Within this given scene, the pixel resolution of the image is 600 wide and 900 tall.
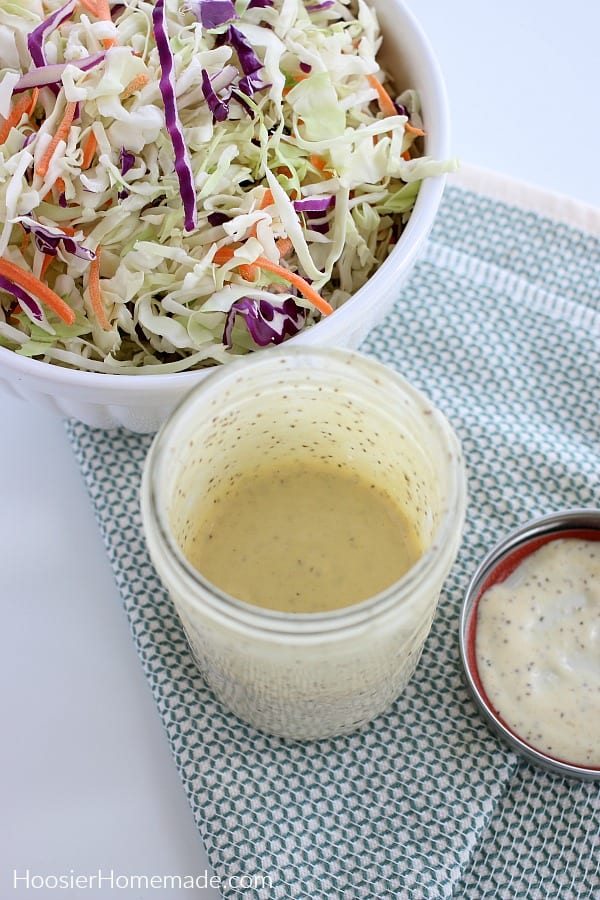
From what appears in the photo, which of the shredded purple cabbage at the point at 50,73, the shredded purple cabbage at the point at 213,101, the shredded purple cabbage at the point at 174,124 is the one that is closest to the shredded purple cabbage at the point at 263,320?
the shredded purple cabbage at the point at 174,124

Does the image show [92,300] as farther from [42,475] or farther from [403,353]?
[403,353]

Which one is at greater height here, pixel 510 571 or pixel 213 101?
pixel 213 101

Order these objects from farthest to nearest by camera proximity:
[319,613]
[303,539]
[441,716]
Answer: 1. [441,716]
2. [303,539]
3. [319,613]

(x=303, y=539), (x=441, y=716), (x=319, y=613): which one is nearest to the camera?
(x=319, y=613)

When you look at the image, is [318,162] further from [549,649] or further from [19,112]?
[549,649]

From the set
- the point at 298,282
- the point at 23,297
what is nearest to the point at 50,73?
the point at 23,297

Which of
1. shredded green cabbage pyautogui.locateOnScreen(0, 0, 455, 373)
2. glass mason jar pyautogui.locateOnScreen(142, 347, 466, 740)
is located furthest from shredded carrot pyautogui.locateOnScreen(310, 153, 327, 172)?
glass mason jar pyautogui.locateOnScreen(142, 347, 466, 740)
